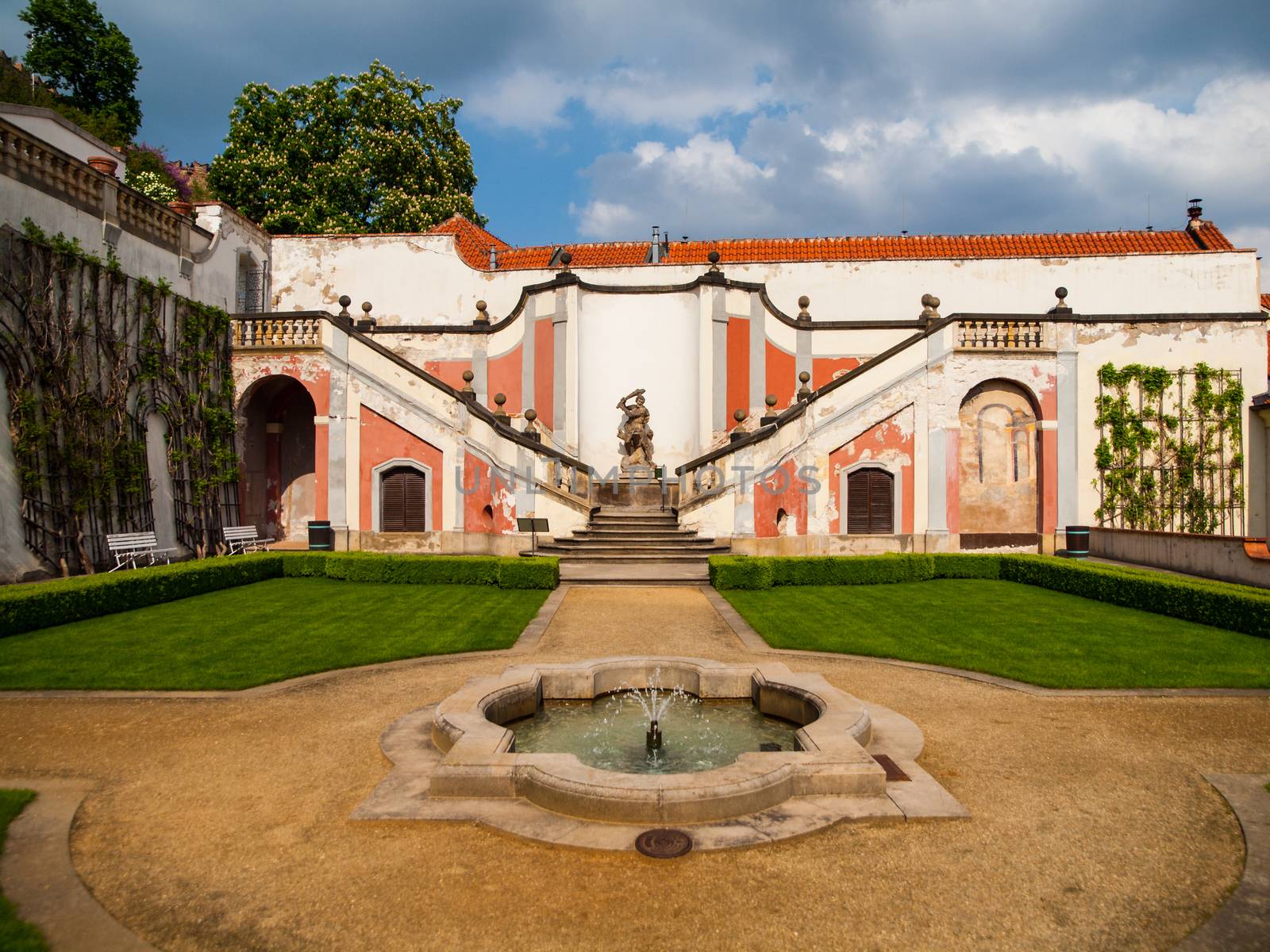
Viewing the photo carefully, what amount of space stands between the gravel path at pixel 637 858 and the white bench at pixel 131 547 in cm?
990

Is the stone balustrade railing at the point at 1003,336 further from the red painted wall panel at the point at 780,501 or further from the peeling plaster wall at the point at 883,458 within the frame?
the red painted wall panel at the point at 780,501

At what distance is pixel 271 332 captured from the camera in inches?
884

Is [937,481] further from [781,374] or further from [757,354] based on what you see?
[757,354]

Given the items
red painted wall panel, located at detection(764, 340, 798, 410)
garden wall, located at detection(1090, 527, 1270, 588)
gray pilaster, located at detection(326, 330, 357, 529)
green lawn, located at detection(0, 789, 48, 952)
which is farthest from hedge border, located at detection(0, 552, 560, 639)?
garden wall, located at detection(1090, 527, 1270, 588)

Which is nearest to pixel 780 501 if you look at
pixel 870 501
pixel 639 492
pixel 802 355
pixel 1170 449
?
pixel 870 501

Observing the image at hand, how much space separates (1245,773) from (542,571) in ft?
40.3

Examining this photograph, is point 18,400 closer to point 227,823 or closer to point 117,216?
point 117,216

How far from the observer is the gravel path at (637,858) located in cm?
458

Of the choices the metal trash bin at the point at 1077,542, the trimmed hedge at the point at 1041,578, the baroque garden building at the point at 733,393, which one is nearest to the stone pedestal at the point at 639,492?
the baroque garden building at the point at 733,393

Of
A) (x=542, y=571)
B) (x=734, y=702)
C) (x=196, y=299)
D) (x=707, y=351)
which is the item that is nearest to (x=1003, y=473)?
(x=707, y=351)

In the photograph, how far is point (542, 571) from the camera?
55.2ft

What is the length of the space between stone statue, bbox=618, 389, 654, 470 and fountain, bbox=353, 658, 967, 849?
13.8 m

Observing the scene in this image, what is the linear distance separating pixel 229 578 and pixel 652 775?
13.6 meters

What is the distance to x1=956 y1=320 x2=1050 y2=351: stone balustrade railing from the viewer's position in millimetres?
21891
